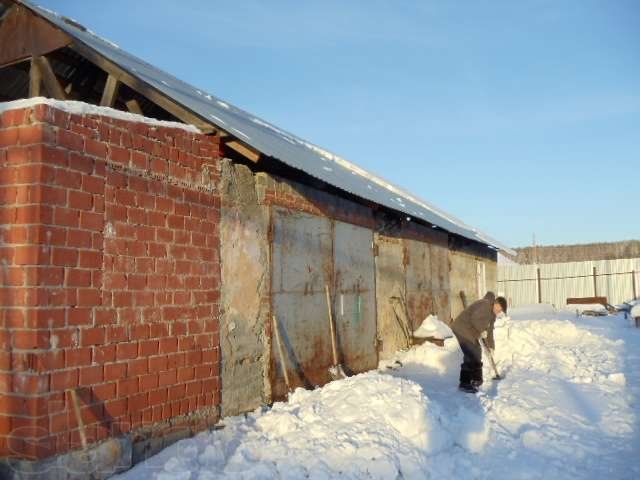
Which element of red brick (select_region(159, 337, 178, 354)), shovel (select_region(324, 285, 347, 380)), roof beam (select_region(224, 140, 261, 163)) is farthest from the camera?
shovel (select_region(324, 285, 347, 380))

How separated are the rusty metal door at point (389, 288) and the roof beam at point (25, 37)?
20.9 feet

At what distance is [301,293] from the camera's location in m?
7.48

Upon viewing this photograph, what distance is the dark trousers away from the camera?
805cm

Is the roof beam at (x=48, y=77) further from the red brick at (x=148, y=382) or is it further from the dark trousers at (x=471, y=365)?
the dark trousers at (x=471, y=365)

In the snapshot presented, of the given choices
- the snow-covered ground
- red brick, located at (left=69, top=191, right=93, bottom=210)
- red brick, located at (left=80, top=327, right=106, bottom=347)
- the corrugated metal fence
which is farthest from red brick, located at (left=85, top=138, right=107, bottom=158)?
the corrugated metal fence

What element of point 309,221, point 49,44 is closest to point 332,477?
point 309,221

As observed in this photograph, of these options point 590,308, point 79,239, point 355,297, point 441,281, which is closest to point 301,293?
Answer: point 355,297

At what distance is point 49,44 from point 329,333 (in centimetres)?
519

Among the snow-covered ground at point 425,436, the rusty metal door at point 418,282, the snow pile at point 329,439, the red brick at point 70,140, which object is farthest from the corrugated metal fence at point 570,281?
the red brick at point 70,140

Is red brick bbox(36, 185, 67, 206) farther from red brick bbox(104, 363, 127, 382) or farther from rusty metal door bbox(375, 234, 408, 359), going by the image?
rusty metal door bbox(375, 234, 408, 359)

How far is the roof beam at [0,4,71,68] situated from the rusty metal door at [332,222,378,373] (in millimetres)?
4673

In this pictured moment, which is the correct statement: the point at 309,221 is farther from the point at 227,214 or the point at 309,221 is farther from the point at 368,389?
the point at 368,389

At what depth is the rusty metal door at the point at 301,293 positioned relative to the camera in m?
6.95

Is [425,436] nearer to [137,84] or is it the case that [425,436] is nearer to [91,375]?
[91,375]
